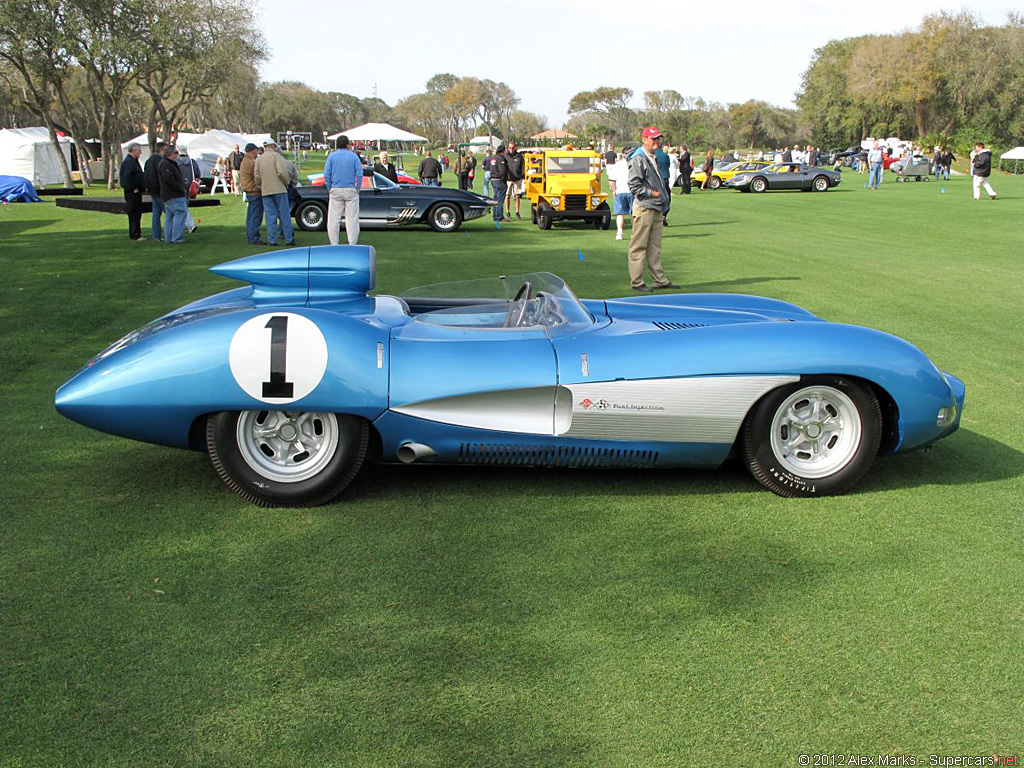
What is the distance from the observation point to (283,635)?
319 centimetres

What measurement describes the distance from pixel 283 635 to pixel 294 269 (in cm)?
226

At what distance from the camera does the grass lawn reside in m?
2.67

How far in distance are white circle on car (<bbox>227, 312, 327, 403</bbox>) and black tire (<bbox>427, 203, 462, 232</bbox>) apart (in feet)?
51.3

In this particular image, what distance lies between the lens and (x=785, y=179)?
36.7 m

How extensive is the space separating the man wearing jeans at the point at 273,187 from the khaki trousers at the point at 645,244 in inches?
264

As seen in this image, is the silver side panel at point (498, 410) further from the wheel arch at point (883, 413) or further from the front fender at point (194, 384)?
the wheel arch at point (883, 413)

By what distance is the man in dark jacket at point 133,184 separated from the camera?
585 inches

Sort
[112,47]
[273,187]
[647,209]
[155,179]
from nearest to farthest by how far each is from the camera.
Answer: [647,209] → [155,179] → [273,187] → [112,47]

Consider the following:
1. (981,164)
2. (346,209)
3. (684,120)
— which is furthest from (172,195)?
(684,120)

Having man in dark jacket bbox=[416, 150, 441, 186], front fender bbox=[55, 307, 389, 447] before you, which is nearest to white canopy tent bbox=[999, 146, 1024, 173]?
man in dark jacket bbox=[416, 150, 441, 186]

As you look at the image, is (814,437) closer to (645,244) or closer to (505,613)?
(505,613)

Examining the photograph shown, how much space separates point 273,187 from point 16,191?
1729 cm

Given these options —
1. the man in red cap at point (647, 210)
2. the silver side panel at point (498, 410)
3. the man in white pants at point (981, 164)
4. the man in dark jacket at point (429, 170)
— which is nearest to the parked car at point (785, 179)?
the man in white pants at point (981, 164)

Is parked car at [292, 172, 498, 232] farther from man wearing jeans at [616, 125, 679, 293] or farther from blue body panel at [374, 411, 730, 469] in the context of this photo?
blue body panel at [374, 411, 730, 469]
